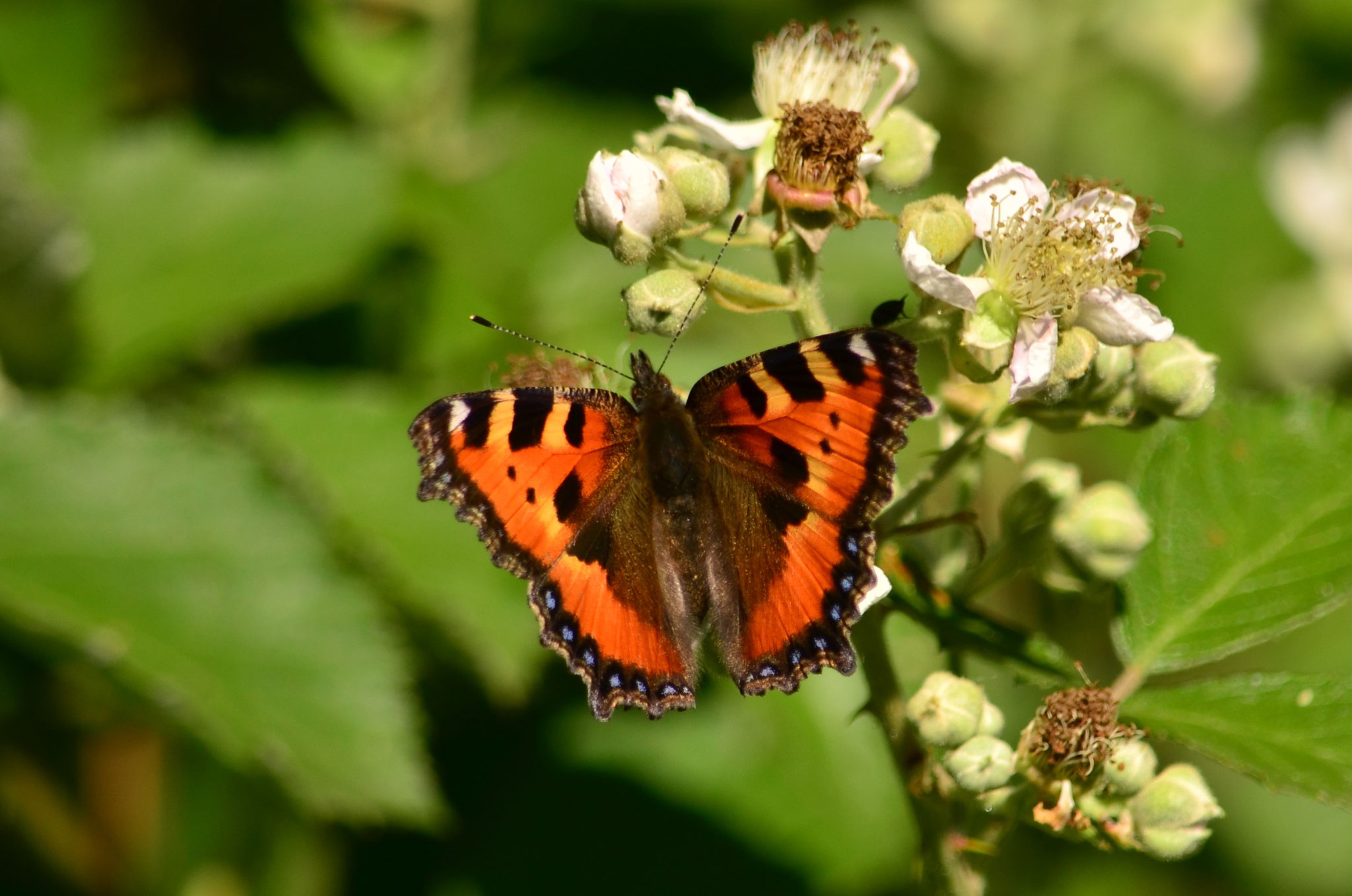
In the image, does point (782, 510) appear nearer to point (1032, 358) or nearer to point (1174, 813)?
point (1032, 358)

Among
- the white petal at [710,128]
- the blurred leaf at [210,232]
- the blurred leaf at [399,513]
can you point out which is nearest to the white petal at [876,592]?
the white petal at [710,128]

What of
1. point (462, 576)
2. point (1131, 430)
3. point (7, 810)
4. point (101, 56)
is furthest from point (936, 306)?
point (101, 56)

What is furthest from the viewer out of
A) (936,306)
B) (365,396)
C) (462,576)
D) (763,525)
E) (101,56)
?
(101,56)

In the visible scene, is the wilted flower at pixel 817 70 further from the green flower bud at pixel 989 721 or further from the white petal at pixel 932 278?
the green flower bud at pixel 989 721

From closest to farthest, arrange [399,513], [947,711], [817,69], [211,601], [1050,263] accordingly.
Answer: [947,711] < [1050,263] < [817,69] < [211,601] < [399,513]

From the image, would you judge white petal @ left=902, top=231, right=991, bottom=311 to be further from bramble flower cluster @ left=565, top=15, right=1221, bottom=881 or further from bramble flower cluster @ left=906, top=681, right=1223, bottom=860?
bramble flower cluster @ left=906, top=681, right=1223, bottom=860

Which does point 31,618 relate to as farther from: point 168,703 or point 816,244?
point 816,244

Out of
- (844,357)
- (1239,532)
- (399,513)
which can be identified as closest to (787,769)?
(399,513)
